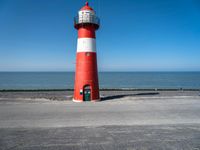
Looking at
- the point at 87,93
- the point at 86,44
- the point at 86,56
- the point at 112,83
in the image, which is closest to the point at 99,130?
the point at 87,93

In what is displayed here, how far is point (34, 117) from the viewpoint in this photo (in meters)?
10.1

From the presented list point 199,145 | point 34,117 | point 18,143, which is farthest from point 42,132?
point 199,145

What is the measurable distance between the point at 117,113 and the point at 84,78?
5.58 m

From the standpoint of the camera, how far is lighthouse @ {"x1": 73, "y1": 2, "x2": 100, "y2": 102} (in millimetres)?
14883

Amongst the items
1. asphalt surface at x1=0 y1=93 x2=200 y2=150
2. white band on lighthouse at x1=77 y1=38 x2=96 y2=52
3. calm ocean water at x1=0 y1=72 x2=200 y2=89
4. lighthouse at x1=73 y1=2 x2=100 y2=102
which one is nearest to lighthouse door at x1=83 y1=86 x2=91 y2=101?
lighthouse at x1=73 y1=2 x2=100 y2=102

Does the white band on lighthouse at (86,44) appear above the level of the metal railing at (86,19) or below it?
below

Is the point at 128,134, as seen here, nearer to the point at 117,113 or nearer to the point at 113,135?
the point at 113,135

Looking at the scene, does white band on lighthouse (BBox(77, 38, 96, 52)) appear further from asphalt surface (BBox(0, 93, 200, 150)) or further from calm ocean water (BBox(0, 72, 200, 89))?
calm ocean water (BBox(0, 72, 200, 89))

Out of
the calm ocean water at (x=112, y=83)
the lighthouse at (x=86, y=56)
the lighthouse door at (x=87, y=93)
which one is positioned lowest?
the calm ocean water at (x=112, y=83)

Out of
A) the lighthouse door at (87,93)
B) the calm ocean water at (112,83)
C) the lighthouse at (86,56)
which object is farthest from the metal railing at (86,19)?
the calm ocean water at (112,83)

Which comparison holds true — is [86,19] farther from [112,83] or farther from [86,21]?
[112,83]

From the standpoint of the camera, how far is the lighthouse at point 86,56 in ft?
48.8

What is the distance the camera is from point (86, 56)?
15.1 meters

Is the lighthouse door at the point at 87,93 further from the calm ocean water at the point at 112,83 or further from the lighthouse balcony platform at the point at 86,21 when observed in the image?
the calm ocean water at the point at 112,83
